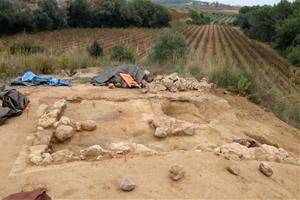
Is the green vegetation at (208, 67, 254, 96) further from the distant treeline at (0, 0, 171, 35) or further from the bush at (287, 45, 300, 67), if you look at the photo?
the distant treeline at (0, 0, 171, 35)

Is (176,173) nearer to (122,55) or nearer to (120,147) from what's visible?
(120,147)

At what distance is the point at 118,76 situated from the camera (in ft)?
29.9

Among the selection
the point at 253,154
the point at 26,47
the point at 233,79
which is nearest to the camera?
the point at 253,154

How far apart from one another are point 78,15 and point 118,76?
38.2m

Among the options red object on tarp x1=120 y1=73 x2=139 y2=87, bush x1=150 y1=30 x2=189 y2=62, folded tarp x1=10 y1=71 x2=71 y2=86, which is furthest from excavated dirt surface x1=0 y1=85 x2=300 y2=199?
bush x1=150 y1=30 x2=189 y2=62

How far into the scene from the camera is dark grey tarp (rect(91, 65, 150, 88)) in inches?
356

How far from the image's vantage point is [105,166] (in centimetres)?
456

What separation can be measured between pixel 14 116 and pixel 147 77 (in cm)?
387

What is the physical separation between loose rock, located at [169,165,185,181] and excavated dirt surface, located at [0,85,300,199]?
63 mm

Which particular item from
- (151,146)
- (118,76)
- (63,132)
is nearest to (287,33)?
(118,76)

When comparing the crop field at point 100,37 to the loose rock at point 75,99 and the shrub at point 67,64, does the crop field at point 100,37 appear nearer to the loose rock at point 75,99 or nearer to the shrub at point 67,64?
the shrub at point 67,64

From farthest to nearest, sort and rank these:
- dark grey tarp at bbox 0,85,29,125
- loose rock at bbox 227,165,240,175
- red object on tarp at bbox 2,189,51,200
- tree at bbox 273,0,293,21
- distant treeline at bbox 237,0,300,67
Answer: tree at bbox 273,0,293,21 < distant treeline at bbox 237,0,300,67 < dark grey tarp at bbox 0,85,29,125 < loose rock at bbox 227,165,240,175 < red object on tarp at bbox 2,189,51,200

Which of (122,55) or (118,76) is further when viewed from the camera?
(122,55)

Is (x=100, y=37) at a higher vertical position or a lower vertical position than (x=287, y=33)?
lower
